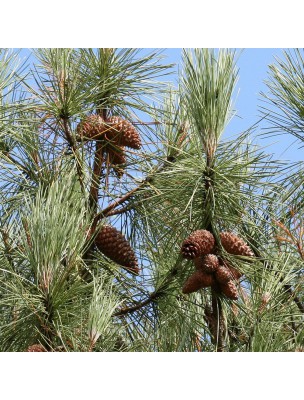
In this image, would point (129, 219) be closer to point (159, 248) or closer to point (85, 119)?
point (159, 248)

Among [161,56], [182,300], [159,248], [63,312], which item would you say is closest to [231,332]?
[182,300]

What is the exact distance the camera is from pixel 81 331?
1.63 meters

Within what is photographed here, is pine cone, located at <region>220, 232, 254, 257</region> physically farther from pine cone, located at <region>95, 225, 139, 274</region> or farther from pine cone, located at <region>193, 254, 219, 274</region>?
pine cone, located at <region>95, 225, 139, 274</region>

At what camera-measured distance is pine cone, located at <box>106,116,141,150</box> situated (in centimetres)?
195

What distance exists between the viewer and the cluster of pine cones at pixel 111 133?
1.95 metres

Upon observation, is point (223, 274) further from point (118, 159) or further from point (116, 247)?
point (118, 159)

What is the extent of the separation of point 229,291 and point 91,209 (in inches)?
15.4

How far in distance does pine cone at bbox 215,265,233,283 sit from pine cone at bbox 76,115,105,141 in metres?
0.45

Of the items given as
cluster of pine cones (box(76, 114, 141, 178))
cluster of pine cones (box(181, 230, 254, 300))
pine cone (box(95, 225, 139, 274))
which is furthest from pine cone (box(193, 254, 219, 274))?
cluster of pine cones (box(76, 114, 141, 178))

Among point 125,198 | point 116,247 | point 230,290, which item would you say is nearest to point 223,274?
point 230,290

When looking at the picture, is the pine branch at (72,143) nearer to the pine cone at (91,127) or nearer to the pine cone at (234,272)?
the pine cone at (91,127)

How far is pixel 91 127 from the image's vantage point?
1.95 m

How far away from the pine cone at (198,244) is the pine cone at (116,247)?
28 cm

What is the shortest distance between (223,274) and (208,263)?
0.11 ft
